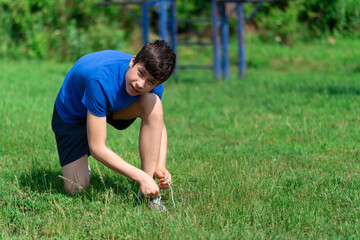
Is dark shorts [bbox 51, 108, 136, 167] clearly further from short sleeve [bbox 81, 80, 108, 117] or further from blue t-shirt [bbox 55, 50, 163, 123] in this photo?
short sleeve [bbox 81, 80, 108, 117]

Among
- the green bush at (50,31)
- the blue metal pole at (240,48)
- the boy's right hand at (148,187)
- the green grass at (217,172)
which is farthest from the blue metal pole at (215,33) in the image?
the boy's right hand at (148,187)

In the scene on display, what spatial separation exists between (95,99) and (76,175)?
0.81m

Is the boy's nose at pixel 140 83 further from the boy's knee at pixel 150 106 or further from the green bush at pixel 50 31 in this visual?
the green bush at pixel 50 31

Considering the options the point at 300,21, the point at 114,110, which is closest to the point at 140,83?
the point at 114,110

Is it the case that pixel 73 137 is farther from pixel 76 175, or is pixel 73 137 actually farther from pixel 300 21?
pixel 300 21

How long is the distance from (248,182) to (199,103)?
3.99 meters

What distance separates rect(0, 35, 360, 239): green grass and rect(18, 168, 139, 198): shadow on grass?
0.04 feet

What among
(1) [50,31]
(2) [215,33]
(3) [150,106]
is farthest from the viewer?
(1) [50,31]

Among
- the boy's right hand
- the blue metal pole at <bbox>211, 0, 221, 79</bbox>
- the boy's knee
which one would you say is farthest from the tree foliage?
the boy's right hand

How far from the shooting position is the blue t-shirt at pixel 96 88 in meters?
3.12

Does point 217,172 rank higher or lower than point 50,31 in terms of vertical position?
lower

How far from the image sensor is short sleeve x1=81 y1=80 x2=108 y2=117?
309 centimetres

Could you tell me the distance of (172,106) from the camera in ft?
23.9

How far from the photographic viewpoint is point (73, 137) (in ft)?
12.1
